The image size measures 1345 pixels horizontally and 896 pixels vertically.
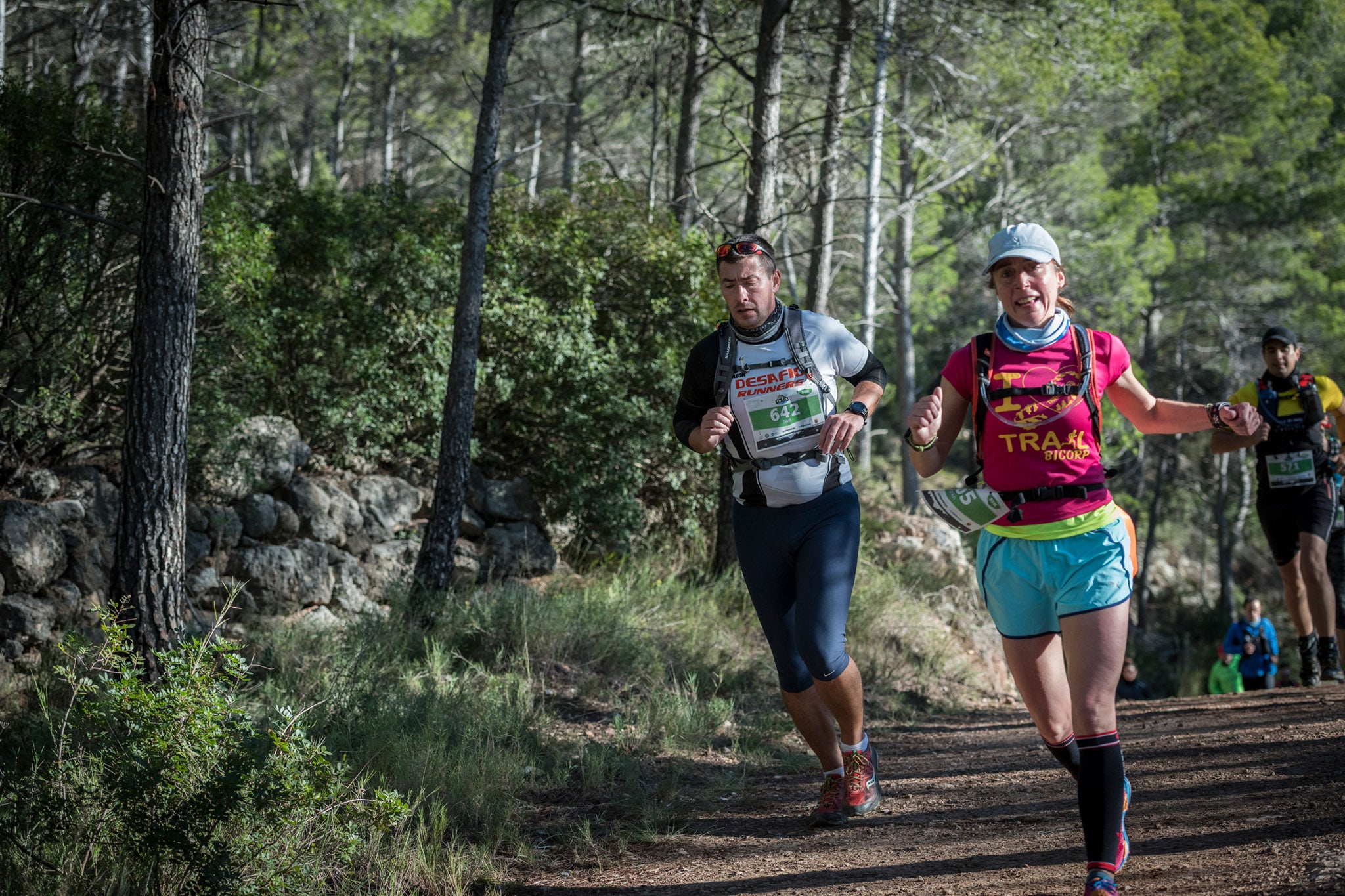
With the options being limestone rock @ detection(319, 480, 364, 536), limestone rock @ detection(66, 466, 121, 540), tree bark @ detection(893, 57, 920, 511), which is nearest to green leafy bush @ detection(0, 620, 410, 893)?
limestone rock @ detection(66, 466, 121, 540)

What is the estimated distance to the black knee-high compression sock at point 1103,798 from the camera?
2936mm

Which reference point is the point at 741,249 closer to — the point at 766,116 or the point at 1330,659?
the point at 766,116

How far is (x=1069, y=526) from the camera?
3.13 m

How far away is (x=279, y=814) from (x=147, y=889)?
17.2 inches

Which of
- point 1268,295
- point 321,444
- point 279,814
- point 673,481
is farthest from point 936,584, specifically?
point 1268,295

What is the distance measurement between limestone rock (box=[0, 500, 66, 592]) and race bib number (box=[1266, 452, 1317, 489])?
758 cm

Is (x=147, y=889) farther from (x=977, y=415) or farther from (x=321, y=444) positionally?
(x=321, y=444)

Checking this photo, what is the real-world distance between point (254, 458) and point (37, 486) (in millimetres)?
1386

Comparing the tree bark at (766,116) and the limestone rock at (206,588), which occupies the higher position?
the tree bark at (766,116)

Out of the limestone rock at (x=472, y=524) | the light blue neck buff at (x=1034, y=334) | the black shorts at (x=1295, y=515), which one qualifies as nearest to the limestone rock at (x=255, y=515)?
the limestone rock at (x=472, y=524)

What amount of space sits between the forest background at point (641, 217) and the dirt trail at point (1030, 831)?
3769 millimetres

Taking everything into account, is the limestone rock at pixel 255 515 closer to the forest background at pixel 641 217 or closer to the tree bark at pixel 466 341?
the forest background at pixel 641 217

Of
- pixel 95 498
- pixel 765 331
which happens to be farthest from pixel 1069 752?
pixel 95 498

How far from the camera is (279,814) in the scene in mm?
3371
